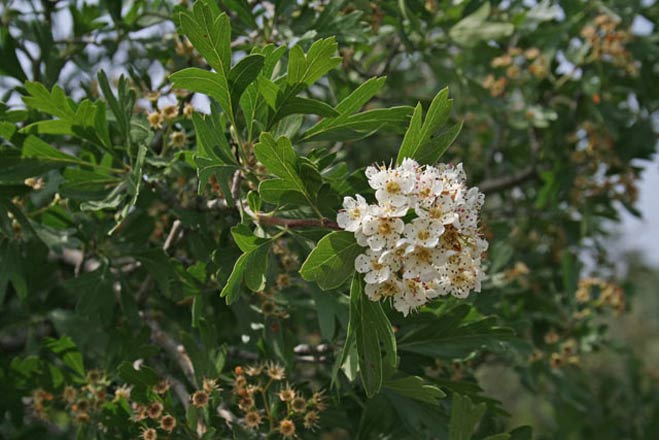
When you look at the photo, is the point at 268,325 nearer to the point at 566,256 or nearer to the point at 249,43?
the point at 249,43

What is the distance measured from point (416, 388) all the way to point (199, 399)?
18.8 inches

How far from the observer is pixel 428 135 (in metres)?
1.39

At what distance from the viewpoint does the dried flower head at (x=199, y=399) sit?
1.66 m

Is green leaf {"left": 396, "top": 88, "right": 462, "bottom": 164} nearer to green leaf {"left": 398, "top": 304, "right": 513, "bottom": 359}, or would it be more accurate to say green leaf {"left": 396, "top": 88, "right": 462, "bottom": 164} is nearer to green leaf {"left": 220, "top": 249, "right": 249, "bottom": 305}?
green leaf {"left": 220, "top": 249, "right": 249, "bottom": 305}

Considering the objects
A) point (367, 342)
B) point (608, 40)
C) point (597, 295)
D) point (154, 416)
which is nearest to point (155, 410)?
point (154, 416)

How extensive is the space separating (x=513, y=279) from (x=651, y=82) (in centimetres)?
100

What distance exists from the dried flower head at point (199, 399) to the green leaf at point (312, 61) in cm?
71

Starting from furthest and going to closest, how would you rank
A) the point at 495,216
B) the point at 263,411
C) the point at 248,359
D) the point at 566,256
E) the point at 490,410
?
the point at 495,216 → the point at 566,256 → the point at 248,359 → the point at 490,410 → the point at 263,411

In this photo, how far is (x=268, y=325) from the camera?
189 centimetres

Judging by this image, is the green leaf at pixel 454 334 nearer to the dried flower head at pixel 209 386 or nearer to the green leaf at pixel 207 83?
the dried flower head at pixel 209 386

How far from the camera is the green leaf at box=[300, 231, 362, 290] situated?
1.31m

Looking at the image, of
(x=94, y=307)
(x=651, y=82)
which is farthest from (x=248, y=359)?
(x=651, y=82)

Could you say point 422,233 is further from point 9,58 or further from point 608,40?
point 608,40

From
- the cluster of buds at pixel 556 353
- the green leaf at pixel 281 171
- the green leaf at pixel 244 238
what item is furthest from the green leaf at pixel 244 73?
the cluster of buds at pixel 556 353
